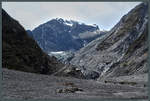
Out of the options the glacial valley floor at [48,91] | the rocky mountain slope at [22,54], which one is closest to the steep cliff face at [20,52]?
the rocky mountain slope at [22,54]

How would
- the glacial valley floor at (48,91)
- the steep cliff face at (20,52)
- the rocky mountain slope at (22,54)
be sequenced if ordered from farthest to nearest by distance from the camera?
the rocky mountain slope at (22,54) → the steep cliff face at (20,52) → the glacial valley floor at (48,91)

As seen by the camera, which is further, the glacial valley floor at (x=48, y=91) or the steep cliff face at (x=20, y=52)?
the steep cliff face at (x=20, y=52)

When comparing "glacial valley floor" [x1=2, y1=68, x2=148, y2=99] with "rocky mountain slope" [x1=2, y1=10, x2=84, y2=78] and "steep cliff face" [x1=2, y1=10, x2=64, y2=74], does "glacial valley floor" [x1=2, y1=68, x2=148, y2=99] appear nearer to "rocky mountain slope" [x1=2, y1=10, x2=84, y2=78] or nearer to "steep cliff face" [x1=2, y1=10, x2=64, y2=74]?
"steep cliff face" [x1=2, y1=10, x2=64, y2=74]

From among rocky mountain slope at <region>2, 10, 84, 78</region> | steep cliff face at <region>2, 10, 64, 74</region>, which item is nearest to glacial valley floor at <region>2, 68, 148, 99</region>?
steep cliff face at <region>2, 10, 64, 74</region>

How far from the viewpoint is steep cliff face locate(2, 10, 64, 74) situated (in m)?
81.2

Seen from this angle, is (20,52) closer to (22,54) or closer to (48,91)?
(22,54)

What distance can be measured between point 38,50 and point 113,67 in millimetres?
74701

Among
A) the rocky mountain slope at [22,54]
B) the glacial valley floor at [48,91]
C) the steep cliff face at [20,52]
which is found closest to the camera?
the glacial valley floor at [48,91]

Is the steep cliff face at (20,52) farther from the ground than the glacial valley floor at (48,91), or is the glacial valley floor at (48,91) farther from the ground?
the steep cliff face at (20,52)

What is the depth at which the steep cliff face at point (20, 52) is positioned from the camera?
8122cm

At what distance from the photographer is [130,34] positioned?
655 feet

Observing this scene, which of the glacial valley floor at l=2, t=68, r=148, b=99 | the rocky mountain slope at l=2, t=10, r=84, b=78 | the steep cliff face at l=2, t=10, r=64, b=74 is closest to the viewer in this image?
the glacial valley floor at l=2, t=68, r=148, b=99

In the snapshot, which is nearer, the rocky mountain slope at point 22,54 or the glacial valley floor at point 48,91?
the glacial valley floor at point 48,91

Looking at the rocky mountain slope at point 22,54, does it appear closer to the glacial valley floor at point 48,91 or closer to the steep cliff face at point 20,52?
the steep cliff face at point 20,52
